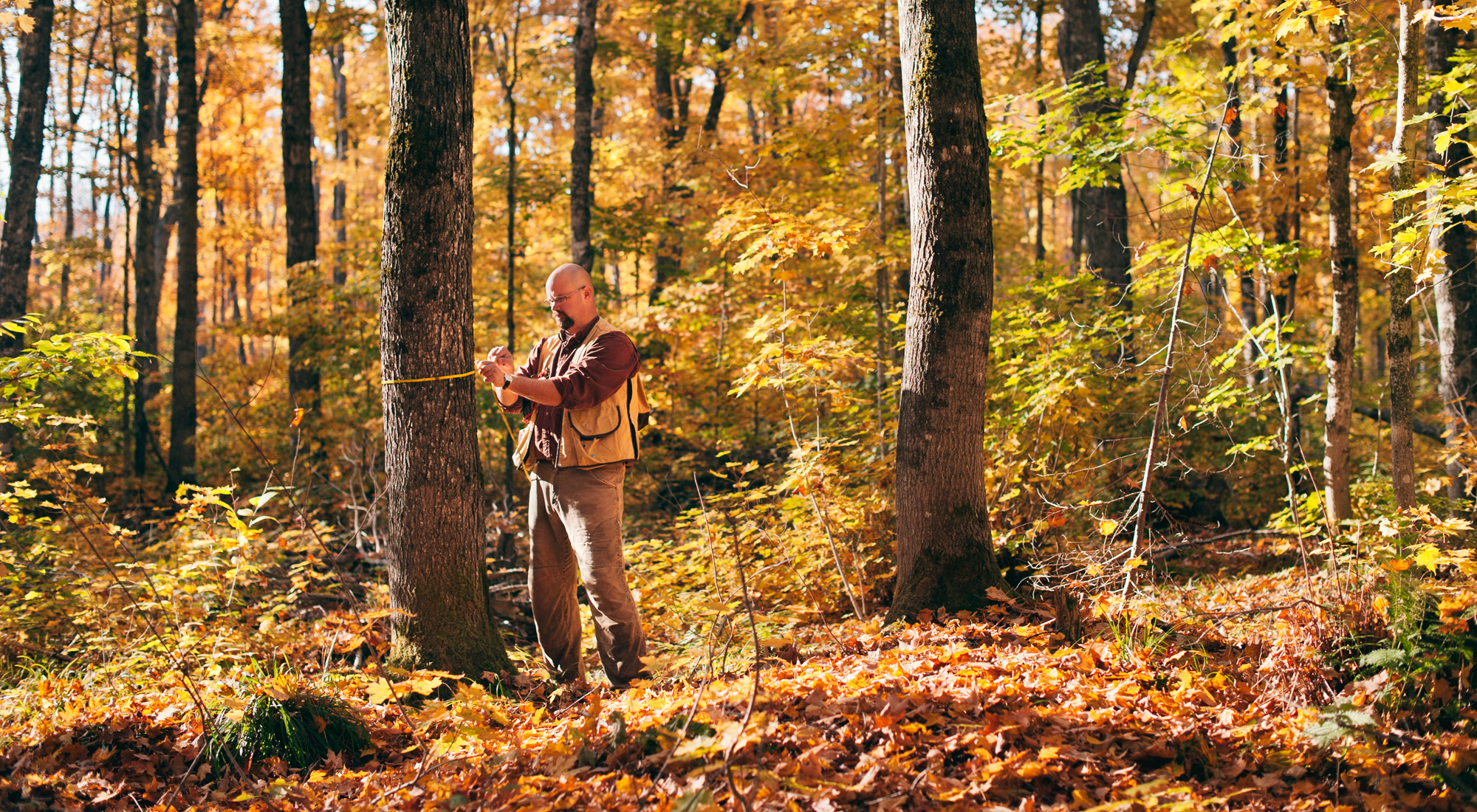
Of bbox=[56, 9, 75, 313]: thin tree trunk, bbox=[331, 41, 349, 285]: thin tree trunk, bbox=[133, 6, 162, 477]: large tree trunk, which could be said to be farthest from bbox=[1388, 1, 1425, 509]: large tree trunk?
bbox=[331, 41, 349, 285]: thin tree trunk

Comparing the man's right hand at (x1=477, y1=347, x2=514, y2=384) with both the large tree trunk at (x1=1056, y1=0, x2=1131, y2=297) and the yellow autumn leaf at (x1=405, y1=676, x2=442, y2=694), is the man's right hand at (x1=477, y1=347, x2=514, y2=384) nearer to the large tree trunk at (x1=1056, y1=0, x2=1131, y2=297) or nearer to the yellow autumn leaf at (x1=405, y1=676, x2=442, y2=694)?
the yellow autumn leaf at (x1=405, y1=676, x2=442, y2=694)

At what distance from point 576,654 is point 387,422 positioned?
5.50ft

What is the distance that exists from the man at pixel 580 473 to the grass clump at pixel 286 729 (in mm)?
1126

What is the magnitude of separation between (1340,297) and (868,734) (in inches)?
166

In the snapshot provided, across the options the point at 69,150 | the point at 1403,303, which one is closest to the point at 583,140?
the point at 1403,303

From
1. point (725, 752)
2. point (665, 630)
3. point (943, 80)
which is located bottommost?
point (665, 630)

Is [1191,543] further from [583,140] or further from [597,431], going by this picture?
[583,140]

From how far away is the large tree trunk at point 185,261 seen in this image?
36.8ft

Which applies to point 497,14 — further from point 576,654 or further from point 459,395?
point 576,654

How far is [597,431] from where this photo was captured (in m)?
4.29

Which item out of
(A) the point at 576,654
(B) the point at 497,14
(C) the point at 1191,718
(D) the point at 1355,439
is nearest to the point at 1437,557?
(C) the point at 1191,718

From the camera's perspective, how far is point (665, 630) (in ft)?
19.0

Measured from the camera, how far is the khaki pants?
14.2 feet

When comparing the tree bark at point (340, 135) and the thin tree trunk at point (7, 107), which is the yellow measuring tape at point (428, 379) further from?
the tree bark at point (340, 135)
